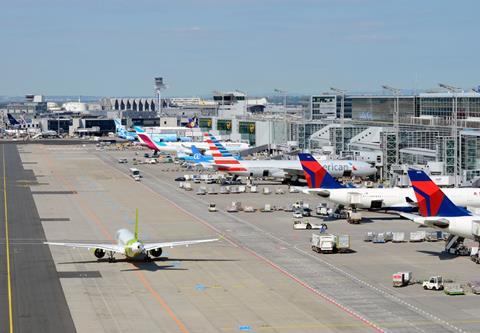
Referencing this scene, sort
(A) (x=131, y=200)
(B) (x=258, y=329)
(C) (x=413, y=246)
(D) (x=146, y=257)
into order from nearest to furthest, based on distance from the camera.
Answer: (B) (x=258, y=329) → (D) (x=146, y=257) → (C) (x=413, y=246) → (A) (x=131, y=200)

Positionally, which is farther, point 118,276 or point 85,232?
point 85,232

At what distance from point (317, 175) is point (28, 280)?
137 feet

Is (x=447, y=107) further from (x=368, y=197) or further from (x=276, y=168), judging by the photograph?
(x=368, y=197)

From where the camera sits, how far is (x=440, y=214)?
246ft

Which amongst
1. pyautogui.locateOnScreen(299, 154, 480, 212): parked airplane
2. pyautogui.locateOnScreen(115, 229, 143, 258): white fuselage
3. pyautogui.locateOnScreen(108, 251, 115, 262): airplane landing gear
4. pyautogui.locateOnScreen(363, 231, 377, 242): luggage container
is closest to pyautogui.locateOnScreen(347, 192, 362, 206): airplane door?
pyautogui.locateOnScreen(299, 154, 480, 212): parked airplane

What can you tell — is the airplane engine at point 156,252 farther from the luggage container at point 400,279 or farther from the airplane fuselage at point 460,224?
the airplane fuselage at point 460,224

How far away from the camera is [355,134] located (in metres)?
190

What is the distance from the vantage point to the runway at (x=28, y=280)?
54531 millimetres

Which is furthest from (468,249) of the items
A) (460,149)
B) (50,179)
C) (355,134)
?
(355,134)

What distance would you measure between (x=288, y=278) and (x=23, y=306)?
65.9ft

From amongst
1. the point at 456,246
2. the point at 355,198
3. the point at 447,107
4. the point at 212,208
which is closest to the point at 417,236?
the point at 456,246

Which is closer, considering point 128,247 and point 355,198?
point 128,247

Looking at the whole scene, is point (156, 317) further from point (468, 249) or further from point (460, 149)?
point (460, 149)

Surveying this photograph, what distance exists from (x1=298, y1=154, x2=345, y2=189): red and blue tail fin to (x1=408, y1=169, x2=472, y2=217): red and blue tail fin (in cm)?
2347
